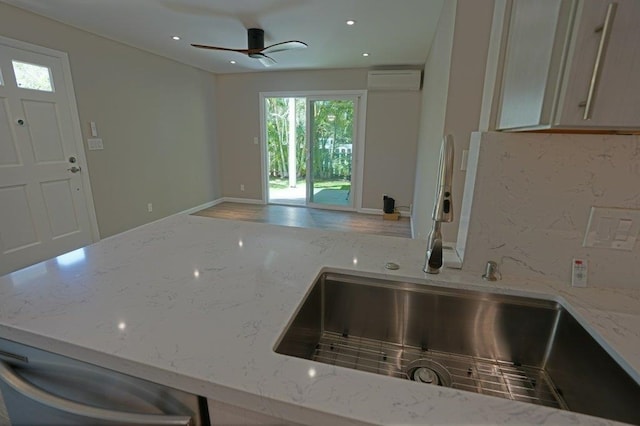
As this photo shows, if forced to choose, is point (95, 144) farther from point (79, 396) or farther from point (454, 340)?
point (454, 340)

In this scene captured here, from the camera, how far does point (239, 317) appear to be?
0.77 meters

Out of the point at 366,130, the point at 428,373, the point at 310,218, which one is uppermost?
the point at 366,130

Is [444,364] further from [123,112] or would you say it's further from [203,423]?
[123,112]

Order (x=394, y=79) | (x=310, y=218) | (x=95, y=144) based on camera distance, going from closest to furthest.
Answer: (x=95, y=144), (x=394, y=79), (x=310, y=218)

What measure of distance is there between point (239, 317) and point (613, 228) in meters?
1.10

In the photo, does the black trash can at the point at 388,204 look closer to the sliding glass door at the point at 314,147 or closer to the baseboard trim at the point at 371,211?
the baseboard trim at the point at 371,211

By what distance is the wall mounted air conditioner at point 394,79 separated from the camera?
452cm

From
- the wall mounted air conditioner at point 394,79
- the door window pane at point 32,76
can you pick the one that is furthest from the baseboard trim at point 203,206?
the wall mounted air conditioner at point 394,79

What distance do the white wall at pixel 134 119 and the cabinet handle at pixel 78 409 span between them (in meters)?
3.36

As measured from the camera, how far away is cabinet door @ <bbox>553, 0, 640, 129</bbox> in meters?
0.56

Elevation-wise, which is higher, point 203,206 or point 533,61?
point 533,61

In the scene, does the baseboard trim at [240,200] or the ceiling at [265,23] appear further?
the baseboard trim at [240,200]

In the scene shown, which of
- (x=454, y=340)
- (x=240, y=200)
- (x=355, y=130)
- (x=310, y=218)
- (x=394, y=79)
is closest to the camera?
(x=454, y=340)

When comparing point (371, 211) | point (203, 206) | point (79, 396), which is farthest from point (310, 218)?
point (79, 396)
